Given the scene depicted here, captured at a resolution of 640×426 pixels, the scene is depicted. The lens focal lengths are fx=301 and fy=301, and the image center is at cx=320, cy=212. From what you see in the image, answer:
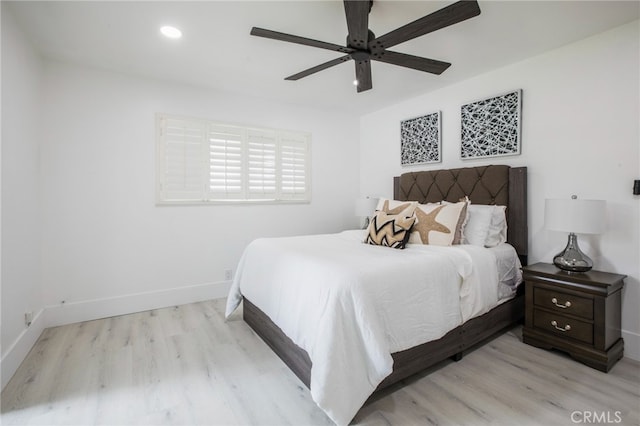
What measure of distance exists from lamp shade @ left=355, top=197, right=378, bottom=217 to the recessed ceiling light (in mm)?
2790

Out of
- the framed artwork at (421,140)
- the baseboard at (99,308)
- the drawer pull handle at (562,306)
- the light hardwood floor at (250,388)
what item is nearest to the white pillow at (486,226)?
the drawer pull handle at (562,306)

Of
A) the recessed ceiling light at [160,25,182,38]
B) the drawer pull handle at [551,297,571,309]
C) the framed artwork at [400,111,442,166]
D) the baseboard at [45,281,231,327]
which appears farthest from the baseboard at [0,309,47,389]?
the framed artwork at [400,111,442,166]

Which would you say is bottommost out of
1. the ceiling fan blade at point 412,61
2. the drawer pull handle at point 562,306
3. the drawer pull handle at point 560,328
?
the drawer pull handle at point 560,328

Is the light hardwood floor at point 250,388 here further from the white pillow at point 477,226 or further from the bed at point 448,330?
the white pillow at point 477,226

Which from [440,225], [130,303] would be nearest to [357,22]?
[440,225]

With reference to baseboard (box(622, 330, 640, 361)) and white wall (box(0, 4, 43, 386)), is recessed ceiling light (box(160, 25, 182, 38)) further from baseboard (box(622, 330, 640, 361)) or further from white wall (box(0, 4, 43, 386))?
baseboard (box(622, 330, 640, 361))

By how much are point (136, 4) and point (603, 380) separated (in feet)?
13.3

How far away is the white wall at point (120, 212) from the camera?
114 inches

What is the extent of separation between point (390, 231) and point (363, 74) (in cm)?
133

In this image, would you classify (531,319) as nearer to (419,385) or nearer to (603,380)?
(603,380)

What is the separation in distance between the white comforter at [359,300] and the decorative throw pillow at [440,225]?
4.9 inches

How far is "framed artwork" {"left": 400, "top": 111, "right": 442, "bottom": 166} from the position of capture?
3.71 metres

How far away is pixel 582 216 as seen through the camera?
224cm

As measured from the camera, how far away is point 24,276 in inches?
94.3
